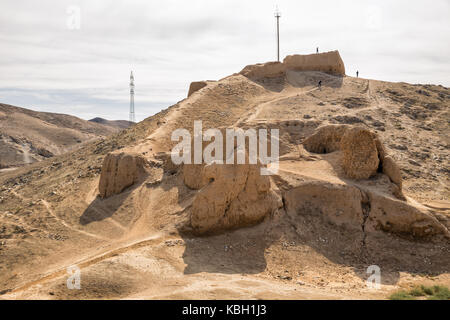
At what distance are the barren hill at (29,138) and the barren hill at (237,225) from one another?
24981 millimetres

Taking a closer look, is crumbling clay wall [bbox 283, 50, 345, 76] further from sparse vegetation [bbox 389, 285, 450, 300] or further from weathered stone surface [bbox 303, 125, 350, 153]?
sparse vegetation [bbox 389, 285, 450, 300]

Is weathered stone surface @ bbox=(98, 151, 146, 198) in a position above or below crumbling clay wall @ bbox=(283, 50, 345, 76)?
below

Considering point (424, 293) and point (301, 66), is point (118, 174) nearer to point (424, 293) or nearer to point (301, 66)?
point (424, 293)

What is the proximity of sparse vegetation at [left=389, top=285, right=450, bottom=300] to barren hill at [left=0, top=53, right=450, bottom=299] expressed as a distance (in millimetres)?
413

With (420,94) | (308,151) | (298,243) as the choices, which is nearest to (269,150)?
(308,151)

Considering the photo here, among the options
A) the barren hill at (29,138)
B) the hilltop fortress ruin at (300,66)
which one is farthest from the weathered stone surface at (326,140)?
the barren hill at (29,138)

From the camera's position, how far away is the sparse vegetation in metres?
7.81

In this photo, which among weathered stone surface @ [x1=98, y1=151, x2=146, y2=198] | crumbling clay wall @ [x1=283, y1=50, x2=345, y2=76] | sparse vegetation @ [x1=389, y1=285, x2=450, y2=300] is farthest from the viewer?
crumbling clay wall @ [x1=283, y1=50, x2=345, y2=76]

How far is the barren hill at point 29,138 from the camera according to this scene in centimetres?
4084

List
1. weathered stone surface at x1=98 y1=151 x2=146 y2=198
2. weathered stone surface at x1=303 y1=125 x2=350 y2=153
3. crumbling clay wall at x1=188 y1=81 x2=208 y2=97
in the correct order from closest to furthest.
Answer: weathered stone surface at x1=303 y1=125 x2=350 y2=153
weathered stone surface at x1=98 y1=151 x2=146 y2=198
crumbling clay wall at x1=188 y1=81 x2=208 y2=97

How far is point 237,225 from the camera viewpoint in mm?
Answer: 10938

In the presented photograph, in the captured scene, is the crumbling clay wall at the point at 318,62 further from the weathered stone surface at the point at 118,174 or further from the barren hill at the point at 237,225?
the weathered stone surface at the point at 118,174

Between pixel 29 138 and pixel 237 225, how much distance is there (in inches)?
1718

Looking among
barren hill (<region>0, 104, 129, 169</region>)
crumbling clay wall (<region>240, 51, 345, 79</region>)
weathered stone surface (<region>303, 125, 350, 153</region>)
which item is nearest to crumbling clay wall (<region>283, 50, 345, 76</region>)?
Answer: crumbling clay wall (<region>240, 51, 345, 79</region>)
